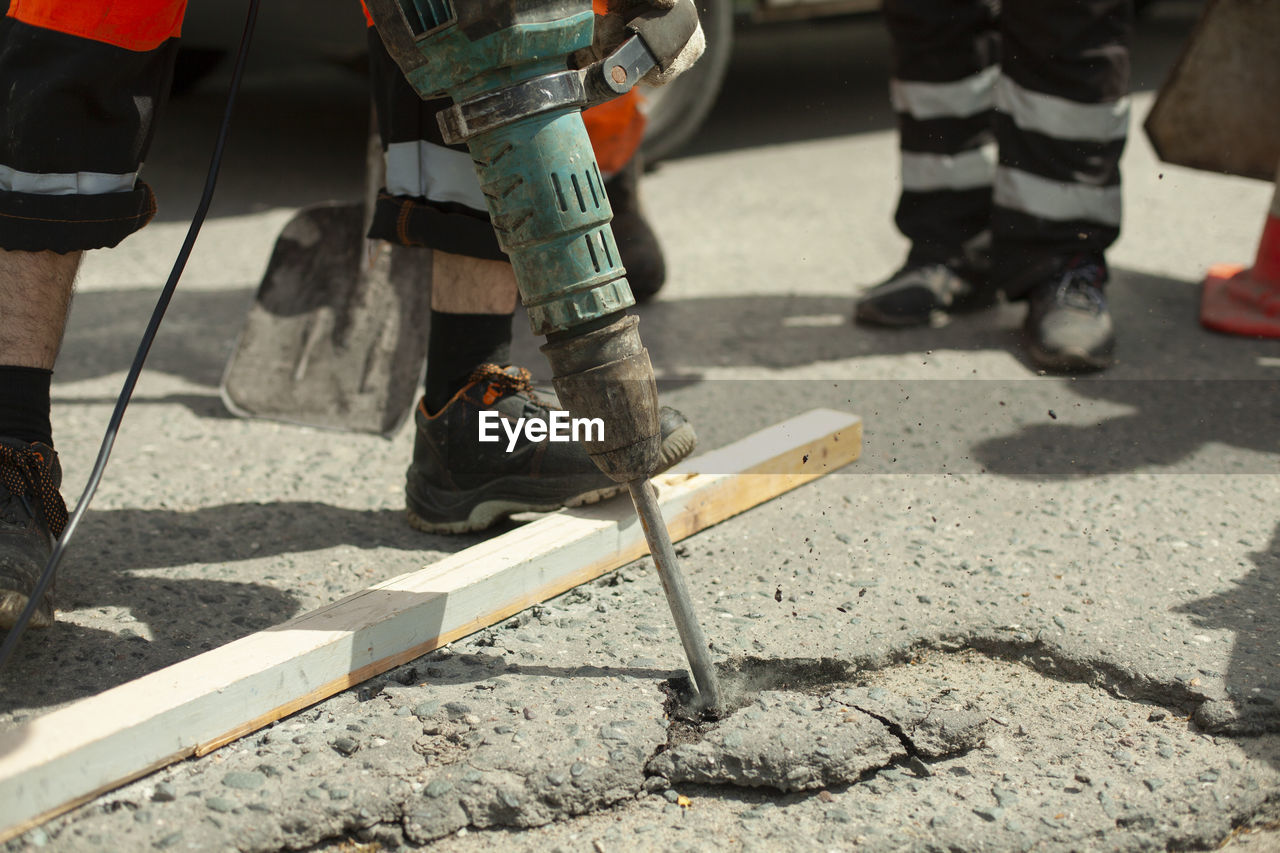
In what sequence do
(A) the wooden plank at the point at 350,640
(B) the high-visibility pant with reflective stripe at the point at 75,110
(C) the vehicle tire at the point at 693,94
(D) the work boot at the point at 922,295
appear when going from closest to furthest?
(A) the wooden plank at the point at 350,640, (B) the high-visibility pant with reflective stripe at the point at 75,110, (D) the work boot at the point at 922,295, (C) the vehicle tire at the point at 693,94

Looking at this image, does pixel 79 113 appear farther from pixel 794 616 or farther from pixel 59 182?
pixel 794 616

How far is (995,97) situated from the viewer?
3.01m

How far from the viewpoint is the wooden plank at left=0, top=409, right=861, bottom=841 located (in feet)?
4.11

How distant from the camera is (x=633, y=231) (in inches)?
122

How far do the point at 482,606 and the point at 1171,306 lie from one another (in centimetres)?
223

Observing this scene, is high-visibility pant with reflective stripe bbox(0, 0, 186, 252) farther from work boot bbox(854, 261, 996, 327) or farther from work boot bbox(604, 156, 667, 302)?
work boot bbox(854, 261, 996, 327)

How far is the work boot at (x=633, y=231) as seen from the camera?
10.1ft

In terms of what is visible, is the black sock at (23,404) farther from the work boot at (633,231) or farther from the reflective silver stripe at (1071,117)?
the reflective silver stripe at (1071,117)

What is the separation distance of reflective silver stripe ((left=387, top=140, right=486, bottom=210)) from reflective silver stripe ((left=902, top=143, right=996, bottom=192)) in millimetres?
1598

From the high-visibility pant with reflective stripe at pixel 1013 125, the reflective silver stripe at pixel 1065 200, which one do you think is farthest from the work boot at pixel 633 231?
the reflective silver stripe at pixel 1065 200

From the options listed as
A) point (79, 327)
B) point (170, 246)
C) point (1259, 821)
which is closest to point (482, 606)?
point (1259, 821)

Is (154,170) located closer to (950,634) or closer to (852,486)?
(852,486)

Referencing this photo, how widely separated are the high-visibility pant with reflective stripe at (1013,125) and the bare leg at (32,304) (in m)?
2.08

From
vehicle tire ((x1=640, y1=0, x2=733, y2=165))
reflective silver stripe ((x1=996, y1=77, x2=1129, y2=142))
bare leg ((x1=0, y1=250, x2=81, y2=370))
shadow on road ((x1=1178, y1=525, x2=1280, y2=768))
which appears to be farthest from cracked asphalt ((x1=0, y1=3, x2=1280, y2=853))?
vehicle tire ((x1=640, y1=0, x2=733, y2=165))
